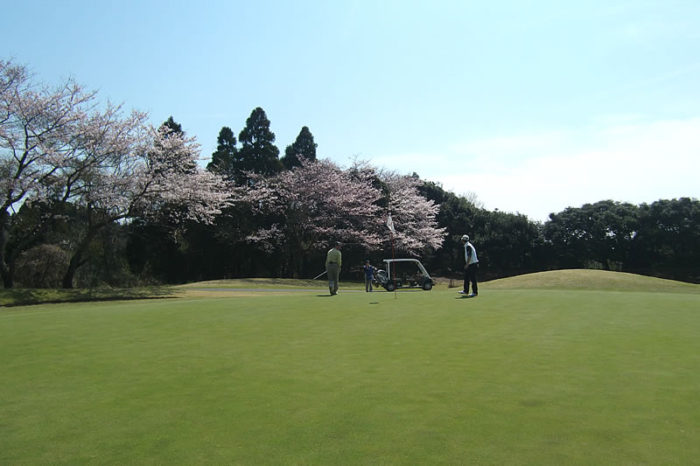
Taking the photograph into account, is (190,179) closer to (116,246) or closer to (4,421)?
(116,246)

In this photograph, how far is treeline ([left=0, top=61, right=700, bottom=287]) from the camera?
96.2ft

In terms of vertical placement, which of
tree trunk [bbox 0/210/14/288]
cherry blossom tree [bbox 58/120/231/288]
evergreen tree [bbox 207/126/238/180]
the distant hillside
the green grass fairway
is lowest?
the green grass fairway

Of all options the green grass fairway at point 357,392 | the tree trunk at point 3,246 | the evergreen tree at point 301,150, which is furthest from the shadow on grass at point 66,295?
the evergreen tree at point 301,150

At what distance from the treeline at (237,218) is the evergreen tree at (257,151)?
12 cm

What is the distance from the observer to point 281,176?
158 ft

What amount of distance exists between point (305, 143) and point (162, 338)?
45151 mm

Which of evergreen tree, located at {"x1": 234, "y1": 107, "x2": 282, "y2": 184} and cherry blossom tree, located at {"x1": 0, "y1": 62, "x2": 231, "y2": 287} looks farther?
evergreen tree, located at {"x1": 234, "y1": 107, "x2": 282, "y2": 184}

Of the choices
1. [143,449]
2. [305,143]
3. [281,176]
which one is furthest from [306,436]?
[305,143]

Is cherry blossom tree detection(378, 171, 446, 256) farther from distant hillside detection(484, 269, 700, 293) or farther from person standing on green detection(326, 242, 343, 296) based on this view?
person standing on green detection(326, 242, 343, 296)

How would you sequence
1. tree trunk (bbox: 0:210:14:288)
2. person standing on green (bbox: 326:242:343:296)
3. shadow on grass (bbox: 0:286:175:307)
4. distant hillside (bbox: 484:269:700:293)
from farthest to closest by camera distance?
distant hillside (bbox: 484:269:700:293)
tree trunk (bbox: 0:210:14:288)
shadow on grass (bbox: 0:286:175:307)
person standing on green (bbox: 326:242:343:296)

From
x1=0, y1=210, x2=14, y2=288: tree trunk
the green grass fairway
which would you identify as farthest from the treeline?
the green grass fairway

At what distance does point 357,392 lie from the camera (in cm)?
588

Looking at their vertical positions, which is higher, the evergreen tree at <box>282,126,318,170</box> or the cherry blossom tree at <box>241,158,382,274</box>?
the evergreen tree at <box>282,126,318,170</box>

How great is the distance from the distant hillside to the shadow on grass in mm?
17765
